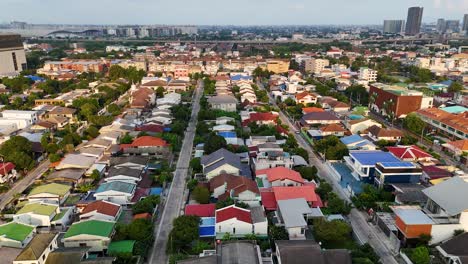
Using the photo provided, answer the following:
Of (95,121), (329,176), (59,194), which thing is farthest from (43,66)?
(329,176)

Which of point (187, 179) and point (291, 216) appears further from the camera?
point (187, 179)

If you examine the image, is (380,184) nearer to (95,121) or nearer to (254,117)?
(254,117)

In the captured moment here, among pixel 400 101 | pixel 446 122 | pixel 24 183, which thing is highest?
pixel 400 101

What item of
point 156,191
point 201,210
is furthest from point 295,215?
point 156,191

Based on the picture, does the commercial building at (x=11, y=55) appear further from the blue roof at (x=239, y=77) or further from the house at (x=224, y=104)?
the house at (x=224, y=104)

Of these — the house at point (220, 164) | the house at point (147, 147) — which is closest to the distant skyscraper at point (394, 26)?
the house at point (147, 147)

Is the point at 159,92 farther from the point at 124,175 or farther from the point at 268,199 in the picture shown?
the point at 268,199

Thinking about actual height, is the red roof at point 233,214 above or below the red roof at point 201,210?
above
